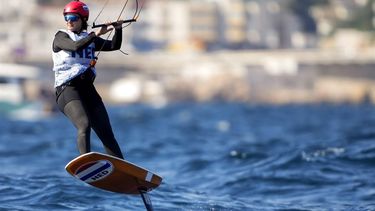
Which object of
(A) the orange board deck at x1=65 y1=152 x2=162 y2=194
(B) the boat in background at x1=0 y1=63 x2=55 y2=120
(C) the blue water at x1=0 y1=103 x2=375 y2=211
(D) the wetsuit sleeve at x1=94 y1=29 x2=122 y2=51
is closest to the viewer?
(A) the orange board deck at x1=65 y1=152 x2=162 y2=194

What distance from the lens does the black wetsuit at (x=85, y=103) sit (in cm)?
1017

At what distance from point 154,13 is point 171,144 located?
116 m

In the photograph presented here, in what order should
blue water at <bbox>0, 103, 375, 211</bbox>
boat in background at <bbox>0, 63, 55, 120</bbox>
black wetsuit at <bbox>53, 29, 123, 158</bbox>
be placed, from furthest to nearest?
1. boat in background at <bbox>0, 63, 55, 120</bbox>
2. blue water at <bbox>0, 103, 375, 211</bbox>
3. black wetsuit at <bbox>53, 29, 123, 158</bbox>

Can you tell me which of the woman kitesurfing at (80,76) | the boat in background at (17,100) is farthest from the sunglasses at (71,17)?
the boat in background at (17,100)

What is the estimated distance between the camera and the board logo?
32.8ft

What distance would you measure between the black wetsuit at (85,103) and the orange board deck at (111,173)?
25 centimetres

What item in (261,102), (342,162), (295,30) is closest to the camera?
(342,162)

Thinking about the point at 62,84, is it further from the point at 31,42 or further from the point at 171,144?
the point at 31,42

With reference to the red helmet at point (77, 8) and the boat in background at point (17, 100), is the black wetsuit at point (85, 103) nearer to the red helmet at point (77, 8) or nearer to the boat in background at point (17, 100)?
the red helmet at point (77, 8)

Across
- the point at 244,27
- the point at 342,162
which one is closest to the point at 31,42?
the point at 244,27

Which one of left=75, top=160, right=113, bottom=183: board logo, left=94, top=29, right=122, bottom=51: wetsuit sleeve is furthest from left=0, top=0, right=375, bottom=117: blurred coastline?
left=75, top=160, right=113, bottom=183: board logo

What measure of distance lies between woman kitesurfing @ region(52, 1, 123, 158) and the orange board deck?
25 cm

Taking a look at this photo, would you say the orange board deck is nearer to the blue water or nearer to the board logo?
the board logo

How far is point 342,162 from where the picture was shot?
604 inches
